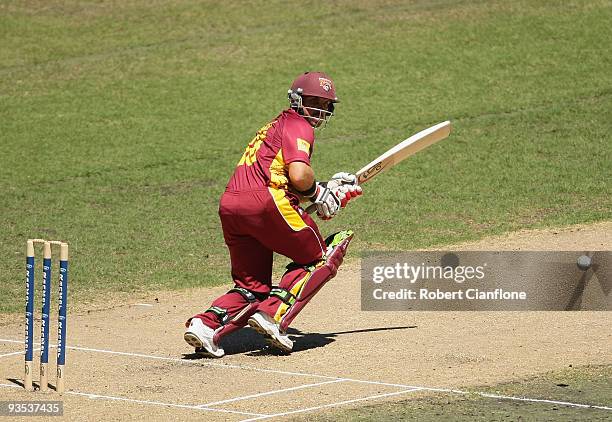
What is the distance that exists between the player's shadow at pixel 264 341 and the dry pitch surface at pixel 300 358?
2cm

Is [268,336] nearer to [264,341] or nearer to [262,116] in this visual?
[264,341]

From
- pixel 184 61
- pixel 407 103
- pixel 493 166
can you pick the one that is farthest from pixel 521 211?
pixel 184 61

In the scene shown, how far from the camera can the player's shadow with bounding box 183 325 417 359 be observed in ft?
31.1

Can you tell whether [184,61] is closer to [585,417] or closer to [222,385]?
[222,385]

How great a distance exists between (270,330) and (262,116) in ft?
33.6

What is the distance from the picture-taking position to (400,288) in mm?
11539

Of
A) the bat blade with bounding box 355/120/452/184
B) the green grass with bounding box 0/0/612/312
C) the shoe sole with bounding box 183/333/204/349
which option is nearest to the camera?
the shoe sole with bounding box 183/333/204/349

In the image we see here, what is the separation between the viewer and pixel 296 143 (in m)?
9.15

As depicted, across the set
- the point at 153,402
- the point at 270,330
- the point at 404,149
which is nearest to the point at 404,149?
the point at 404,149

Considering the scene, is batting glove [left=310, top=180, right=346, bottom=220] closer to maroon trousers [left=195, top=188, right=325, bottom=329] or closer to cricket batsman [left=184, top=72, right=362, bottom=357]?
cricket batsman [left=184, top=72, right=362, bottom=357]

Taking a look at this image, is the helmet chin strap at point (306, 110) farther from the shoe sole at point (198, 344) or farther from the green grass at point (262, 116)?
the green grass at point (262, 116)

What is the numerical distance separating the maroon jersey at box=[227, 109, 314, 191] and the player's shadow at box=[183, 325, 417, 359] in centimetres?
132

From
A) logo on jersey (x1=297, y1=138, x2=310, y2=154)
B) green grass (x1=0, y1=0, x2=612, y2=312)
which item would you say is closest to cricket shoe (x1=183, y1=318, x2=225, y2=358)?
logo on jersey (x1=297, y1=138, x2=310, y2=154)

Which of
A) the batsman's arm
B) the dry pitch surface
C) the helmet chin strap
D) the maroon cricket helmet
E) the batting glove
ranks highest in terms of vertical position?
the maroon cricket helmet
